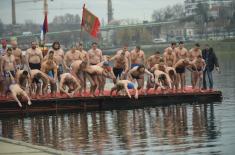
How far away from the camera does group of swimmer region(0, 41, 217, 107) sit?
2872cm

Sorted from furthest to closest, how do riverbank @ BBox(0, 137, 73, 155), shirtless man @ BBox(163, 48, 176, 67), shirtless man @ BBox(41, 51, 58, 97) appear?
shirtless man @ BBox(163, 48, 176, 67)
shirtless man @ BBox(41, 51, 58, 97)
riverbank @ BBox(0, 137, 73, 155)

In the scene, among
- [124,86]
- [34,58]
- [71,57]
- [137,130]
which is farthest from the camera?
[71,57]

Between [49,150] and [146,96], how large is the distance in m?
13.7

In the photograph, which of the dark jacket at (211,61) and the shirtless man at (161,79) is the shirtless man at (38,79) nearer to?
the shirtless man at (161,79)

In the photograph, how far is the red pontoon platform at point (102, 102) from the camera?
91.5ft

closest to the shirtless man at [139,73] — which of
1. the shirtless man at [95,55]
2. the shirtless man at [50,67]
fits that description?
the shirtless man at [95,55]

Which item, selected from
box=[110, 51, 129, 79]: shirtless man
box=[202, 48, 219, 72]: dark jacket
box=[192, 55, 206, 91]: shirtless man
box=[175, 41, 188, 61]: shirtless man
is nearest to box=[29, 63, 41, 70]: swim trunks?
box=[110, 51, 129, 79]: shirtless man

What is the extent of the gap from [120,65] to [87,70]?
2.36 m

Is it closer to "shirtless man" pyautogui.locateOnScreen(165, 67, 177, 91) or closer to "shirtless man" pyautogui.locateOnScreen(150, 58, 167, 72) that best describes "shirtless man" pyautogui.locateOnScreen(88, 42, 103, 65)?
"shirtless man" pyautogui.locateOnScreen(150, 58, 167, 72)

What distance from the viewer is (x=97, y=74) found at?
29.4 metres

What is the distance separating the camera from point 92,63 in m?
31.2

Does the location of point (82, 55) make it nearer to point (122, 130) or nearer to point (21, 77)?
point (21, 77)

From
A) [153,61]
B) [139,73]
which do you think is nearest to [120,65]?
[153,61]

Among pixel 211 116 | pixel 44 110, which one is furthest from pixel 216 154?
pixel 44 110
